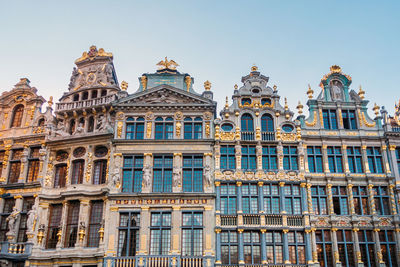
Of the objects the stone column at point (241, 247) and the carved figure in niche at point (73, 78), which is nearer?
the stone column at point (241, 247)

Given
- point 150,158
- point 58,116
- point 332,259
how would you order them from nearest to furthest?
point 332,259
point 150,158
point 58,116

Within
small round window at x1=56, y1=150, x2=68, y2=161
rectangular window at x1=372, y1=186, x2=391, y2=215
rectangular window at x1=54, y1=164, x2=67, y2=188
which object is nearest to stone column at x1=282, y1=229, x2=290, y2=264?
rectangular window at x1=372, y1=186, x2=391, y2=215

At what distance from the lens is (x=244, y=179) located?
31.2 m

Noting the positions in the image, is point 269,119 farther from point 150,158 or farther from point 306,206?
point 150,158

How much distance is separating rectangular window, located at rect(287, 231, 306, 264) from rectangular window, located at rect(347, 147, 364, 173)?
7.10m

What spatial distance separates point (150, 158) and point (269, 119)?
34.4 ft

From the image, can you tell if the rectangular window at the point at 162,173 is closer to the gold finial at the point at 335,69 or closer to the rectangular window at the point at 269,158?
the rectangular window at the point at 269,158

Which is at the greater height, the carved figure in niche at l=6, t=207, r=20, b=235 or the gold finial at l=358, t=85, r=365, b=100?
the gold finial at l=358, t=85, r=365, b=100

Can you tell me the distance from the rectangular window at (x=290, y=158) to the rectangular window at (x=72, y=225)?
55.6 ft

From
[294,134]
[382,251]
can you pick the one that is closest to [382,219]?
[382,251]

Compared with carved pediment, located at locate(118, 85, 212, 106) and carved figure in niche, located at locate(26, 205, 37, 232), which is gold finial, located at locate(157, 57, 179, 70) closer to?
carved pediment, located at locate(118, 85, 212, 106)

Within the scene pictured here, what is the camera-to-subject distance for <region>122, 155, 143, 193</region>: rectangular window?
3105cm

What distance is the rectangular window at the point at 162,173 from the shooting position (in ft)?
102

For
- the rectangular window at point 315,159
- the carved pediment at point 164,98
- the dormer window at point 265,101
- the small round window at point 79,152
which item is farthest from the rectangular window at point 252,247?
the small round window at point 79,152
